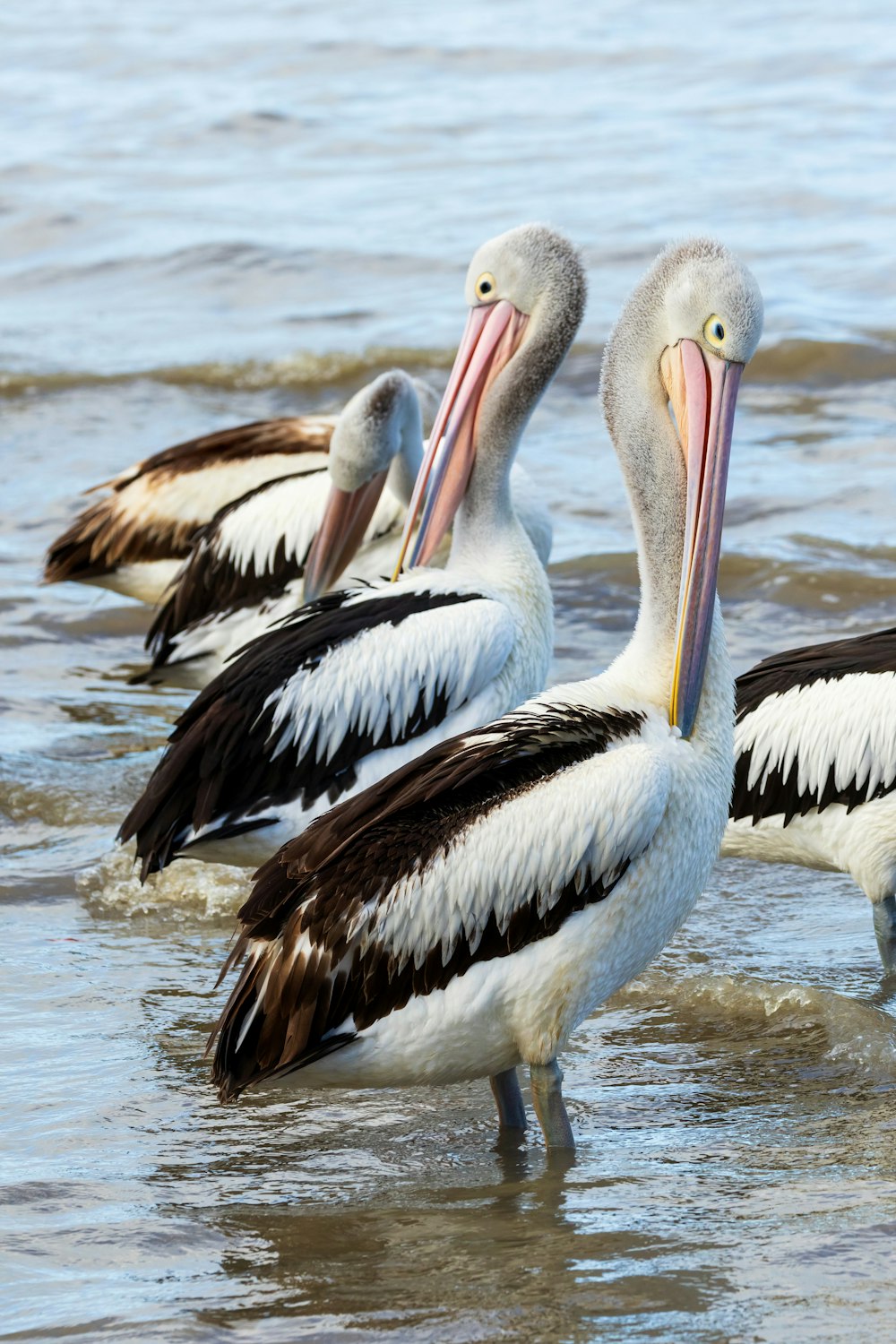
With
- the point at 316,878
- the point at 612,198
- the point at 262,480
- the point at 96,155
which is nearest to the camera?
the point at 316,878

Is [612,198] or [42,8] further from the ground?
[42,8]

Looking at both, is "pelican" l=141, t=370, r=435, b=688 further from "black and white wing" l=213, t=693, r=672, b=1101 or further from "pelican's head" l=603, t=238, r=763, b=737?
"black and white wing" l=213, t=693, r=672, b=1101

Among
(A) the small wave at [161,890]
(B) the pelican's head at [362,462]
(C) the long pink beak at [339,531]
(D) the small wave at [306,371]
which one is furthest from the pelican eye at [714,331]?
(D) the small wave at [306,371]

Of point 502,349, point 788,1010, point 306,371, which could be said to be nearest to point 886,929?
point 788,1010

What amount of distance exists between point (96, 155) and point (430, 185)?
3457mm

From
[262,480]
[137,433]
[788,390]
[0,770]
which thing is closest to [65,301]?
[137,433]

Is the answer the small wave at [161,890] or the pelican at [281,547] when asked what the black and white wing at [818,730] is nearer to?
the small wave at [161,890]

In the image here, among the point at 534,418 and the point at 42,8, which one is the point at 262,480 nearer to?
the point at 534,418

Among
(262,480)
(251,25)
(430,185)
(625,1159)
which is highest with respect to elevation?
(251,25)

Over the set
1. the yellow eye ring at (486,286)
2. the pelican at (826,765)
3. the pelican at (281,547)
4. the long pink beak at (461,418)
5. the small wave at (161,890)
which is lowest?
the small wave at (161,890)

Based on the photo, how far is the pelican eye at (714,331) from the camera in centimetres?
368

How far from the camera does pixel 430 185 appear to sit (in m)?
15.1

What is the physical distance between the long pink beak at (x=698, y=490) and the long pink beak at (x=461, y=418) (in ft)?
4.63

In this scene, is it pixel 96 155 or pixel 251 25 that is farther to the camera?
pixel 251 25
